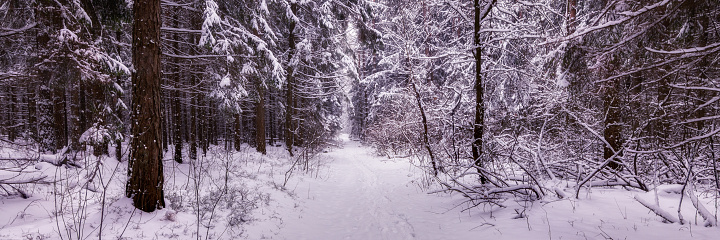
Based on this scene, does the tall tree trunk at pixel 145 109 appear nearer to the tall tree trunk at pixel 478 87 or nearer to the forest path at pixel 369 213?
the forest path at pixel 369 213

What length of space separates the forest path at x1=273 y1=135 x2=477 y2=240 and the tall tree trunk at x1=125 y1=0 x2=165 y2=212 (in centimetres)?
231

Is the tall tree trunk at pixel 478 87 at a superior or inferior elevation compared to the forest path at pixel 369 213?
superior

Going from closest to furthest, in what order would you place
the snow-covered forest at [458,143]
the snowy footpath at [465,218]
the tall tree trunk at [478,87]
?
the snowy footpath at [465,218] → the snow-covered forest at [458,143] → the tall tree trunk at [478,87]

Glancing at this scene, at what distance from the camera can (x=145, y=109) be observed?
4703 millimetres

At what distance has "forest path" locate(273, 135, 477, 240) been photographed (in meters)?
5.29

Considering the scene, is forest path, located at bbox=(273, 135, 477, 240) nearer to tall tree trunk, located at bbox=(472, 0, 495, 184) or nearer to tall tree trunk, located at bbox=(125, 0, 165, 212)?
tall tree trunk, located at bbox=(472, 0, 495, 184)

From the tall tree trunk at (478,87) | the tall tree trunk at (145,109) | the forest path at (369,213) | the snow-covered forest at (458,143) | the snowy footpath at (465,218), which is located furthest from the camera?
the tall tree trunk at (478,87)

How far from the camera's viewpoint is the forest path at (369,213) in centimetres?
529

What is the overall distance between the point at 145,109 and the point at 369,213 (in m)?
4.65

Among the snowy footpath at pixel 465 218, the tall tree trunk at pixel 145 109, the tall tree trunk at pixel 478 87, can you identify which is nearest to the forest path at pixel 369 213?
the snowy footpath at pixel 465 218

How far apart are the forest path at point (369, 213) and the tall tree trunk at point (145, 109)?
2307 millimetres

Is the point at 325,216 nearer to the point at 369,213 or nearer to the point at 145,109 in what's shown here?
the point at 369,213

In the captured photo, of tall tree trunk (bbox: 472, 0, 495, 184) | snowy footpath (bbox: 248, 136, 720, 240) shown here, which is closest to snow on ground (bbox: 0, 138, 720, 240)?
snowy footpath (bbox: 248, 136, 720, 240)

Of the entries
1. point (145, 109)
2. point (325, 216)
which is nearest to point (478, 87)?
point (325, 216)
